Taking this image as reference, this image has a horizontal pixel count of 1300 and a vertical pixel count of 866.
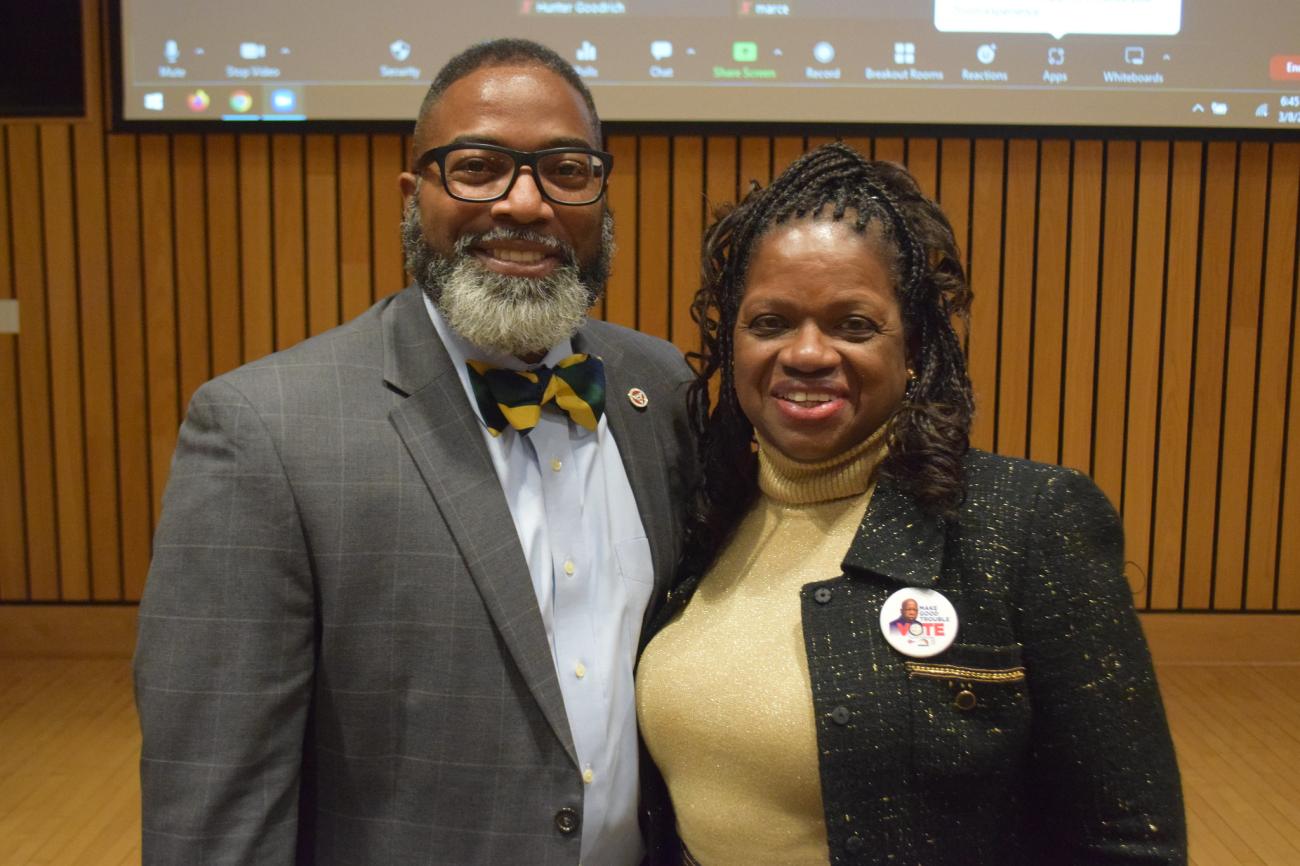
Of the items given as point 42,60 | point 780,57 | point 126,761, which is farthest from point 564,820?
point 42,60

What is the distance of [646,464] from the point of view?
6.39ft

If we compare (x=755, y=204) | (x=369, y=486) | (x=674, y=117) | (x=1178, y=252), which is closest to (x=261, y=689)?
(x=369, y=486)

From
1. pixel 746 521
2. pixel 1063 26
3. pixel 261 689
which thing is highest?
pixel 1063 26

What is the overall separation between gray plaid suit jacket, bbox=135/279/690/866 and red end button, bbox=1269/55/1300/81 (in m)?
4.22

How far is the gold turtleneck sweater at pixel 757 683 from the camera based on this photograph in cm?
156

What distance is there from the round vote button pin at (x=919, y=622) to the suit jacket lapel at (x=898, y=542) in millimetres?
22

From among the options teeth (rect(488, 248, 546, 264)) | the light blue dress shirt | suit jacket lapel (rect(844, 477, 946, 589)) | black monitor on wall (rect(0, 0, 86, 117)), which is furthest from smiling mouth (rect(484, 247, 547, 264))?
black monitor on wall (rect(0, 0, 86, 117))

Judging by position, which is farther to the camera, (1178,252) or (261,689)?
(1178,252)

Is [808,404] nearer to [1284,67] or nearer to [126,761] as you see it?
[126,761]

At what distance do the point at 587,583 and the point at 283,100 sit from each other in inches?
137

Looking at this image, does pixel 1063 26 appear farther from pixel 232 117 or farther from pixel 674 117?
pixel 232 117

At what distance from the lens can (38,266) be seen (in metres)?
4.73

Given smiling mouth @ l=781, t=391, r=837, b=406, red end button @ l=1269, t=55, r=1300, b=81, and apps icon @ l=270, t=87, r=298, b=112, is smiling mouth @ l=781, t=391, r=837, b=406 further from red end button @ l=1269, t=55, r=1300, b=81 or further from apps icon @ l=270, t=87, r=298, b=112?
red end button @ l=1269, t=55, r=1300, b=81

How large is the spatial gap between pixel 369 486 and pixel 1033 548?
0.95m
